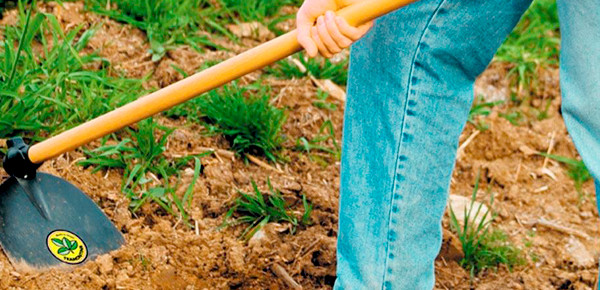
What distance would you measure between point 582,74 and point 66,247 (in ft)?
4.80

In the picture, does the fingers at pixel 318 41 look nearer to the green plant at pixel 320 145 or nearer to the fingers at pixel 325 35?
the fingers at pixel 325 35

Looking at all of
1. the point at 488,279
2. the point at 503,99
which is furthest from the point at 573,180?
the point at 488,279

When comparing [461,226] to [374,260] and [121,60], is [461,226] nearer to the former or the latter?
[374,260]

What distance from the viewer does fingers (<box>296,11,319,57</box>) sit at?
1501 millimetres

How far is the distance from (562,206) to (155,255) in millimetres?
1580

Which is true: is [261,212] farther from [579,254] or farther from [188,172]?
[579,254]

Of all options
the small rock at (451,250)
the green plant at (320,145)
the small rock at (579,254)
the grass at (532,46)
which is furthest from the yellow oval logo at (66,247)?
the grass at (532,46)

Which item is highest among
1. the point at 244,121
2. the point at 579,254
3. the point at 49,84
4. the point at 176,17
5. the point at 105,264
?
the point at 176,17

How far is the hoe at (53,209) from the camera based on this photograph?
1840 millimetres

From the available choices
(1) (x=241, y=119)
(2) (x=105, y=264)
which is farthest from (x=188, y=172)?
(2) (x=105, y=264)

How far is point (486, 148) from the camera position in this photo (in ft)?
9.77

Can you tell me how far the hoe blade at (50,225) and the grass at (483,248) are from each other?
109 cm

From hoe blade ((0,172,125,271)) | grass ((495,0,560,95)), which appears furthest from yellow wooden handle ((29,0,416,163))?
grass ((495,0,560,95))

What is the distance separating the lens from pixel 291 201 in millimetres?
2400
